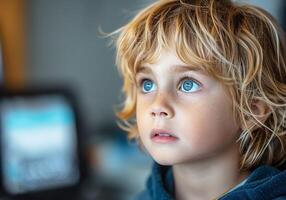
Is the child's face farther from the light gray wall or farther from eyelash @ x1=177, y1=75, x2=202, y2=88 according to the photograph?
the light gray wall

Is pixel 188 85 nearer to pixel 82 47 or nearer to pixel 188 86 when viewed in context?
pixel 188 86

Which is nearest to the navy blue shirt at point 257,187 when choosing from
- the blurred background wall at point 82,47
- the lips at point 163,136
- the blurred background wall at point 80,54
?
the lips at point 163,136

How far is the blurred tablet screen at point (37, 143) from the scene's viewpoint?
1621mm

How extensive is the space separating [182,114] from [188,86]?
1.5 inches

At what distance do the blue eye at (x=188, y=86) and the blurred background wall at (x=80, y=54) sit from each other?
1242 mm

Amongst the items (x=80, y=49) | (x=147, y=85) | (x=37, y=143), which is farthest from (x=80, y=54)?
(x=147, y=85)

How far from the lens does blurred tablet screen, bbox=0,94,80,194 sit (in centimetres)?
162

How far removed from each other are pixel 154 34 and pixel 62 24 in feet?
4.93

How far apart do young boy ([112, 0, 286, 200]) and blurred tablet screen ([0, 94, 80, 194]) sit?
0.92m

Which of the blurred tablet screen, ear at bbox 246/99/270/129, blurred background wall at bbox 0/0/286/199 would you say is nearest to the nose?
ear at bbox 246/99/270/129

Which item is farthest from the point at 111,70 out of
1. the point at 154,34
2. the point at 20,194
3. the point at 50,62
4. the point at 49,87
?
the point at 154,34

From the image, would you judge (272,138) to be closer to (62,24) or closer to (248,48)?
(248,48)

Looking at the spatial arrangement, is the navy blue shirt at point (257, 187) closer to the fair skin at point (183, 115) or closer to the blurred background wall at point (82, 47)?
the fair skin at point (183, 115)

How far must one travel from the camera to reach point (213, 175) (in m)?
0.77
